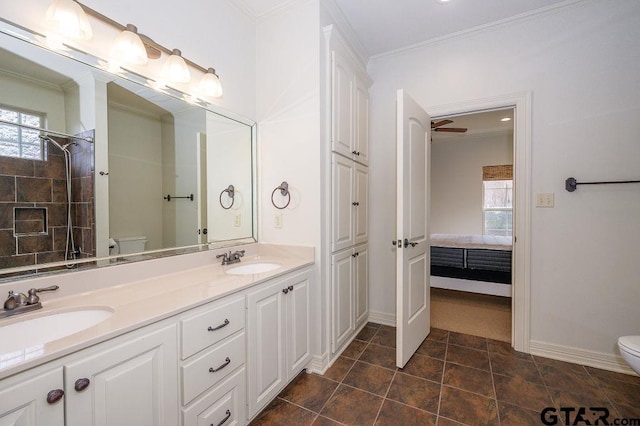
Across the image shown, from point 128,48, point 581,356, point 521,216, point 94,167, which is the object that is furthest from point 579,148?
point 94,167

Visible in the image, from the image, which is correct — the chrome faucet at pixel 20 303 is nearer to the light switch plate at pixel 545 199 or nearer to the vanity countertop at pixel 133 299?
the vanity countertop at pixel 133 299

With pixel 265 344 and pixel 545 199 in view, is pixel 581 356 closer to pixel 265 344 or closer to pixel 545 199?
pixel 545 199

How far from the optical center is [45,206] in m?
1.15

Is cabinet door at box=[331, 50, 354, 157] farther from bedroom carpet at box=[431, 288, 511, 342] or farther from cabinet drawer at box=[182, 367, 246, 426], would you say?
bedroom carpet at box=[431, 288, 511, 342]

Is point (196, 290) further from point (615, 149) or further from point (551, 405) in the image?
point (615, 149)

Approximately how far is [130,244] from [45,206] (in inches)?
15.0

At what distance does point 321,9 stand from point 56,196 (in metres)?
1.94

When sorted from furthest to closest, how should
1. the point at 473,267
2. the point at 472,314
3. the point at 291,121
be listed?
the point at 473,267 < the point at 472,314 < the point at 291,121

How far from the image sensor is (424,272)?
7.93 ft

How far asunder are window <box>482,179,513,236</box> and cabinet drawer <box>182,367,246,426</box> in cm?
566

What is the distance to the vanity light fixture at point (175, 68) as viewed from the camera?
156 centimetres

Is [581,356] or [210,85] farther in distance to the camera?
[581,356]

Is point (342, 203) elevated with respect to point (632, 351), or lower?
elevated

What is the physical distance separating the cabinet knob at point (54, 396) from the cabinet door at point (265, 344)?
732mm
